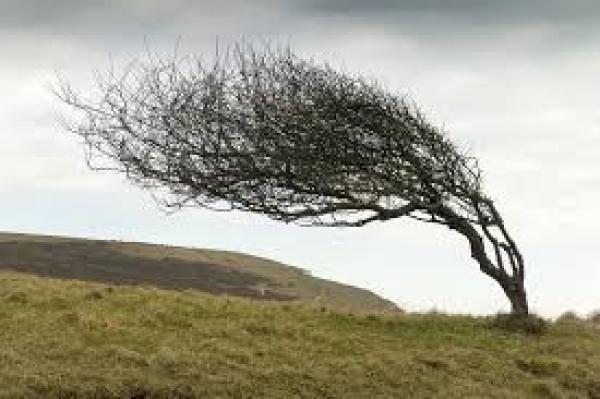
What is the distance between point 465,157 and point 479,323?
3.86 m

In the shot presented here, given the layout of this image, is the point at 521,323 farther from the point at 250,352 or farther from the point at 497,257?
the point at 250,352

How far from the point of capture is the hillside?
46344 millimetres

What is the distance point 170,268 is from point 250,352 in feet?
121

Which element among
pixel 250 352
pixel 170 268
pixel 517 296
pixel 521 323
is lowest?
pixel 250 352

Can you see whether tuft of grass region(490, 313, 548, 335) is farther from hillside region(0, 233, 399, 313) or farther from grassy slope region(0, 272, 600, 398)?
hillside region(0, 233, 399, 313)

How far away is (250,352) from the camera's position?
17.2 m

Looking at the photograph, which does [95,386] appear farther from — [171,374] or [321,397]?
[321,397]

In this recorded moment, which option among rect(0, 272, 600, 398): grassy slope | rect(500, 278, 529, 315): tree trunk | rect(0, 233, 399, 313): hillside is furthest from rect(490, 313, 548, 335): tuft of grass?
rect(0, 233, 399, 313): hillside

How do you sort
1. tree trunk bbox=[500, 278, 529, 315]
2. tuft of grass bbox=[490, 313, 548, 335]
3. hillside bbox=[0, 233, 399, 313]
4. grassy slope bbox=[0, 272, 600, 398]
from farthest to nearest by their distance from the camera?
hillside bbox=[0, 233, 399, 313]
tree trunk bbox=[500, 278, 529, 315]
tuft of grass bbox=[490, 313, 548, 335]
grassy slope bbox=[0, 272, 600, 398]

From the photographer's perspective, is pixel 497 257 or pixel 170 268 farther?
pixel 170 268

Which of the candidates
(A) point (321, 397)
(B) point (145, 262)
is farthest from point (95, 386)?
(B) point (145, 262)

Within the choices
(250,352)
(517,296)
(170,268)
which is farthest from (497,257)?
(170,268)

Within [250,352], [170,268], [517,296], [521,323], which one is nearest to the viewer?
[250,352]

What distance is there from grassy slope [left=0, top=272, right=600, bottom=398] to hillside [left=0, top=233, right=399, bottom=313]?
21318 millimetres
